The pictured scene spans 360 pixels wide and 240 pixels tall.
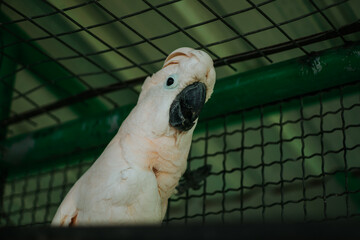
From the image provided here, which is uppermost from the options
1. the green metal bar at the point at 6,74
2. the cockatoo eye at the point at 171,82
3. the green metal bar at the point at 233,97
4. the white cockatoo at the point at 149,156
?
the green metal bar at the point at 6,74

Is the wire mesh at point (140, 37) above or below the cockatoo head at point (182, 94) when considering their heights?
above

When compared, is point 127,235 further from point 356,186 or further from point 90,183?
point 356,186

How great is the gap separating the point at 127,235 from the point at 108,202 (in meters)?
0.75

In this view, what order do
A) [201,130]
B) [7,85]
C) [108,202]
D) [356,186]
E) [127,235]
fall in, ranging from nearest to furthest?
[127,235] < [108,202] < [201,130] < [7,85] < [356,186]

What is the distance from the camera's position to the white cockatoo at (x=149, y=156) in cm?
136

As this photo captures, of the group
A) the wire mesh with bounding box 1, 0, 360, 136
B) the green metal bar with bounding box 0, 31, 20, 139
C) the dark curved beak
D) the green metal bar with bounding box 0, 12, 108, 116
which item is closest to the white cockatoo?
the dark curved beak

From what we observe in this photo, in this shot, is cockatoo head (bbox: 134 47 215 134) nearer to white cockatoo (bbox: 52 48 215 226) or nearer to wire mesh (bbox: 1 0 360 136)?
white cockatoo (bbox: 52 48 215 226)

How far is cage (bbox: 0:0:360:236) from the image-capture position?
1779 mm

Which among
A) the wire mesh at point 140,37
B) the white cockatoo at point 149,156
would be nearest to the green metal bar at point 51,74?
the wire mesh at point 140,37

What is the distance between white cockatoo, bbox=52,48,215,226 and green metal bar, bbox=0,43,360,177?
39 centimetres

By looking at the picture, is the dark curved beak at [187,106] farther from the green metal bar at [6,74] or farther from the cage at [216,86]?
the green metal bar at [6,74]

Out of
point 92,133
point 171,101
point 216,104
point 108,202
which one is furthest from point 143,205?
point 92,133

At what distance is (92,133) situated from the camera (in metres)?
2.15

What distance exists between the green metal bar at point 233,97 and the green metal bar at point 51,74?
193 millimetres
